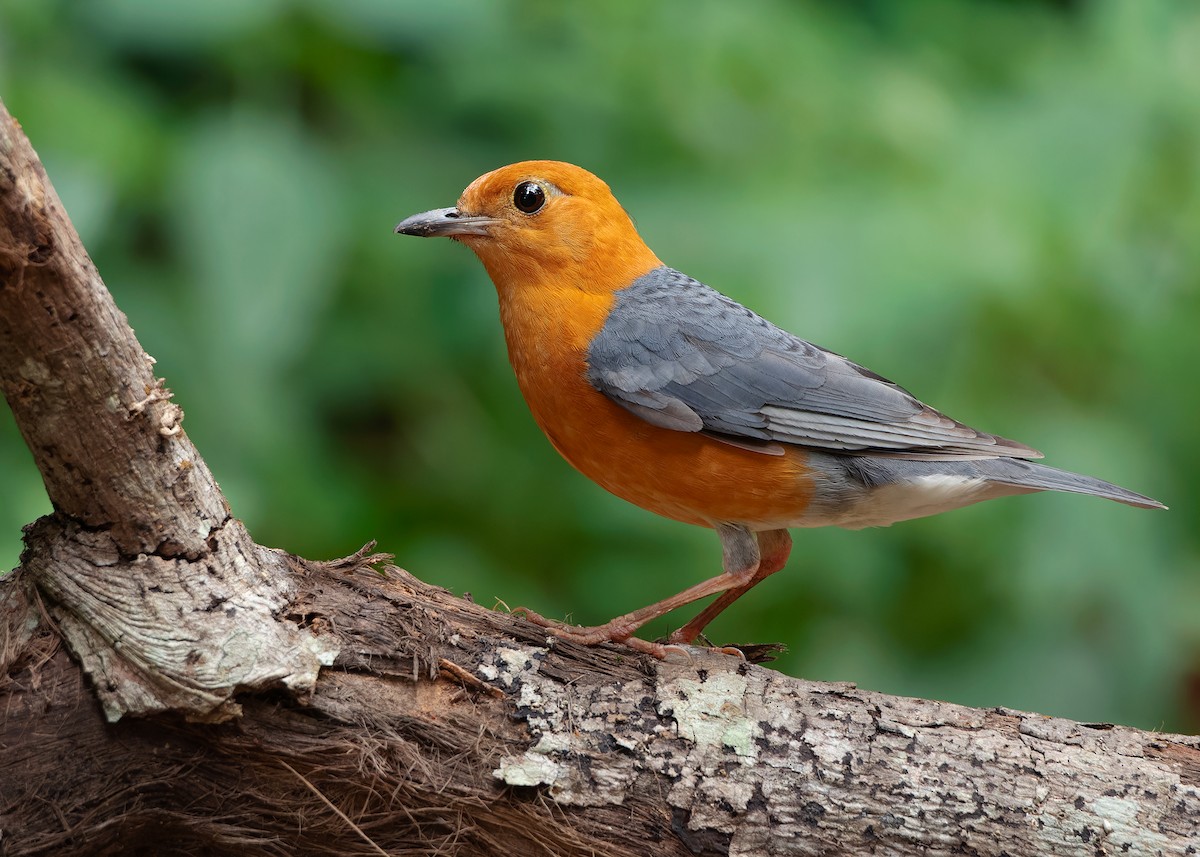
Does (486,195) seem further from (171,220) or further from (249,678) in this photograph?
(249,678)

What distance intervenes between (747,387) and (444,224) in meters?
1.26

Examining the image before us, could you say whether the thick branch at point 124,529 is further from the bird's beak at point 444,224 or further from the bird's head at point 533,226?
the bird's head at point 533,226

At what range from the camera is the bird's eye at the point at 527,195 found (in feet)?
15.3

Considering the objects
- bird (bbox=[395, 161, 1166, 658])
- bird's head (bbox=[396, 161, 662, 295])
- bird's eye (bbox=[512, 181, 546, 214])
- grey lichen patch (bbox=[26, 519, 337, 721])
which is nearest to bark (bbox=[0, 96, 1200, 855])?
grey lichen patch (bbox=[26, 519, 337, 721])

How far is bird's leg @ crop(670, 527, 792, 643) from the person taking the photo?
459 cm

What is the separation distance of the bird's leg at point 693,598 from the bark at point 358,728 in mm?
174

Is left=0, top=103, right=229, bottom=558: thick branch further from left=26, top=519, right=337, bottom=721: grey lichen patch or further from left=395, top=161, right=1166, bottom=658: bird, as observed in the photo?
left=395, top=161, right=1166, bottom=658: bird

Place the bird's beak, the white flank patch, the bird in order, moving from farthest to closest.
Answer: the bird's beak < the white flank patch < the bird

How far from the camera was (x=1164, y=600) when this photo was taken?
515 centimetres

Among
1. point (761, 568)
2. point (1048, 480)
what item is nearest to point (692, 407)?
point (761, 568)

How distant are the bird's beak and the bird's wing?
1.90ft

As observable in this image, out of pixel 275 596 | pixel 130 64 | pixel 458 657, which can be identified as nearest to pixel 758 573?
pixel 458 657

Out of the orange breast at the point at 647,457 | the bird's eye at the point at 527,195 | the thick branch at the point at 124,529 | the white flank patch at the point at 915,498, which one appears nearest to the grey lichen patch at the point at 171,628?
the thick branch at the point at 124,529

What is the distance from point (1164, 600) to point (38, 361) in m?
4.35
